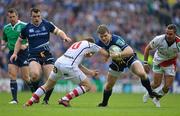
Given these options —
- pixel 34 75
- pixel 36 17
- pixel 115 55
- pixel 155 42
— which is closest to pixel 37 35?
pixel 36 17

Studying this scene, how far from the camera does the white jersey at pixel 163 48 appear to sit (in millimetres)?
21453

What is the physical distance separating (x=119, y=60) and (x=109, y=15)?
19.7 m

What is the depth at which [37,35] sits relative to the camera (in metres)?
21.5

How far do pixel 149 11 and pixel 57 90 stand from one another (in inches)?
340

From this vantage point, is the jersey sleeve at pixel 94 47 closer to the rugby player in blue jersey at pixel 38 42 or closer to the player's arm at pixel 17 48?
the rugby player in blue jersey at pixel 38 42

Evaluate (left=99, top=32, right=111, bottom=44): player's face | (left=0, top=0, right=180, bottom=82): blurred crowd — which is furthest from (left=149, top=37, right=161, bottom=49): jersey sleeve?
(left=0, top=0, right=180, bottom=82): blurred crowd

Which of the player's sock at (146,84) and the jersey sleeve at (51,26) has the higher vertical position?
the jersey sleeve at (51,26)

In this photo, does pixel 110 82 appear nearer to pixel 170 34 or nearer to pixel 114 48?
pixel 114 48

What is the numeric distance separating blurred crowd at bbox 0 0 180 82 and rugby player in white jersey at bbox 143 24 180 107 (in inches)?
620

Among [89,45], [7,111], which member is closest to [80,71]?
[89,45]

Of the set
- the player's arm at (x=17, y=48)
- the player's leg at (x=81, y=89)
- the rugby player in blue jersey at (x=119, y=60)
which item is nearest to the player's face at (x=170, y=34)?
the rugby player in blue jersey at (x=119, y=60)

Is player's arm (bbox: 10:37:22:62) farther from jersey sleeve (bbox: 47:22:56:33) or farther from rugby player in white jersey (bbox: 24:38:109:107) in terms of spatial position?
rugby player in white jersey (bbox: 24:38:109:107)

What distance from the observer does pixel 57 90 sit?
36.3m

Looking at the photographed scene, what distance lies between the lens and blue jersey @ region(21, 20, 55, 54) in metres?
21.5
